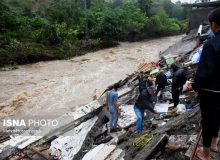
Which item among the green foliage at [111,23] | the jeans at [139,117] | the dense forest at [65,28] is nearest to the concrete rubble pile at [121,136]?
the jeans at [139,117]

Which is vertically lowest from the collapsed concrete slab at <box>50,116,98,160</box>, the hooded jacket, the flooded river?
the flooded river

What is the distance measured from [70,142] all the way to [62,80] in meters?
9.02

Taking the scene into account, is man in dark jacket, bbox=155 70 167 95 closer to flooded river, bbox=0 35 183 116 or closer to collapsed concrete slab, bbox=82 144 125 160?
flooded river, bbox=0 35 183 116

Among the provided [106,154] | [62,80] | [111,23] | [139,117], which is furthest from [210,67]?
[111,23]

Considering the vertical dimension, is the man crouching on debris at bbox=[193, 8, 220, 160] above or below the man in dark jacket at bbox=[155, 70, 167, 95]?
above

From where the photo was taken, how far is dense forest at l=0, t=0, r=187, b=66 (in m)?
20.6

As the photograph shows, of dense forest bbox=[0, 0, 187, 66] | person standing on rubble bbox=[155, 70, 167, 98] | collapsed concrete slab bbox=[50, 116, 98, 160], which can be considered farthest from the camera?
dense forest bbox=[0, 0, 187, 66]

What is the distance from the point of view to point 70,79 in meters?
16.2

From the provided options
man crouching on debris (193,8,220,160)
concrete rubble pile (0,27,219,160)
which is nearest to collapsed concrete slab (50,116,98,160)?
concrete rubble pile (0,27,219,160)

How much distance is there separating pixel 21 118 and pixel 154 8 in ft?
107

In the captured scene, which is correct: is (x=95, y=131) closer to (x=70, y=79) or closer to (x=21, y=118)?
(x=21, y=118)

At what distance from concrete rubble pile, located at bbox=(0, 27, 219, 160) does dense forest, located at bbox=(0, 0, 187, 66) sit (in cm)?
1171

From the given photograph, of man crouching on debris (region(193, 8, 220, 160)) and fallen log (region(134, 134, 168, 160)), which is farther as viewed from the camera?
fallen log (region(134, 134, 168, 160))

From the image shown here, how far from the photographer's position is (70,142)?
7.23m
